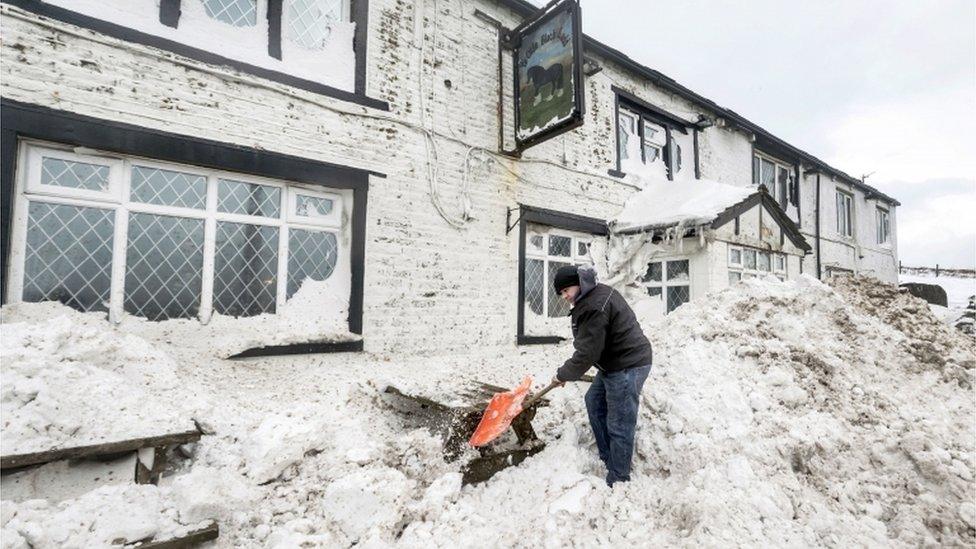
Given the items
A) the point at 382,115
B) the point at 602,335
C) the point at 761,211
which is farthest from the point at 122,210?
the point at 761,211

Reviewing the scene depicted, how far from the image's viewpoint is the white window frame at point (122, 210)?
4.38 meters

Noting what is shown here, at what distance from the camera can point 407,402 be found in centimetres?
484

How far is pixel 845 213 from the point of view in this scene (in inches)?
697

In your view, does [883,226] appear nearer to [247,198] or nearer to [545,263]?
[545,263]

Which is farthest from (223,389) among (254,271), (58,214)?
(58,214)

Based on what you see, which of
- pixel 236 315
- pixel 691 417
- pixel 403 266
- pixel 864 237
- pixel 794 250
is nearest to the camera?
pixel 691 417

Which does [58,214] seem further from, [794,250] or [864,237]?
[864,237]

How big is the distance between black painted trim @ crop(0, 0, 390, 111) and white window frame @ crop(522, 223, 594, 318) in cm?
339

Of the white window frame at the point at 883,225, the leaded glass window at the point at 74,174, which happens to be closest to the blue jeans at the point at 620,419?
the leaded glass window at the point at 74,174

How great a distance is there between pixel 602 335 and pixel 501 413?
106cm

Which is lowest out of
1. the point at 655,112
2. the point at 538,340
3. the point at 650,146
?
the point at 538,340

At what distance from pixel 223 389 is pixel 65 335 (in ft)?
4.44

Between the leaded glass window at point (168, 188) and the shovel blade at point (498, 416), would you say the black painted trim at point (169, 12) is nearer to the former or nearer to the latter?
the leaded glass window at point (168, 188)

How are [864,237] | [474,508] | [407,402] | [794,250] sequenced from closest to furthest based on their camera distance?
[474,508], [407,402], [794,250], [864,237]
